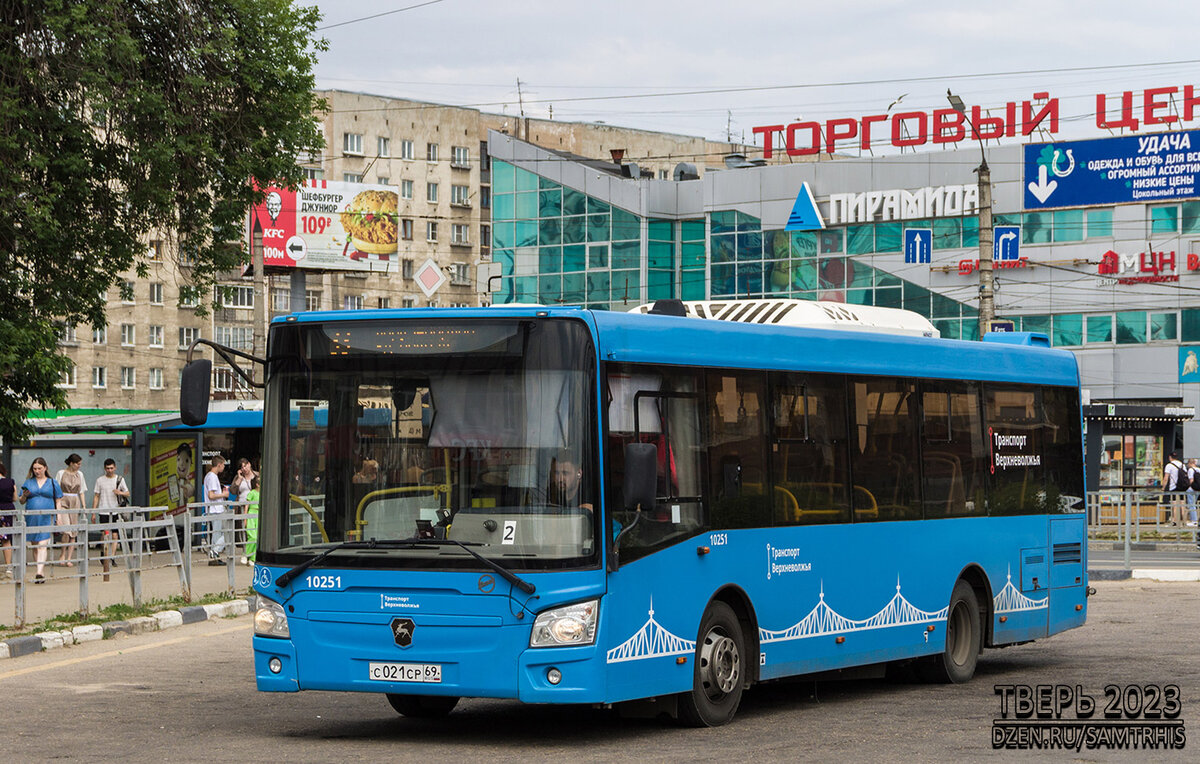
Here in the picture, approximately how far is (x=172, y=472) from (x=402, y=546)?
23.3 metres

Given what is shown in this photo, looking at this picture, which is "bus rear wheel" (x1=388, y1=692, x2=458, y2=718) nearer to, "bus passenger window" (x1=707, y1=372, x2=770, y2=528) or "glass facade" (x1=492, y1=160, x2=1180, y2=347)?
"bus passenger window" (x1=707, y1=372, x2=770, y2=528)

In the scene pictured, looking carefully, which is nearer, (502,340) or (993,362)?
(502,340)

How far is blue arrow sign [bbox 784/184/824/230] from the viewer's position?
7119cm

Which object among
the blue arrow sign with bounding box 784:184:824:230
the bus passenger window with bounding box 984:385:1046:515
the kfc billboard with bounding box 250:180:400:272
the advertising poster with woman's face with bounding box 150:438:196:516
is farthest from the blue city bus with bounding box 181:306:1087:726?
the blue arrow sign with bounding box 784:184:824:230

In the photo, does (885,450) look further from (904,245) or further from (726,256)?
(726,256)

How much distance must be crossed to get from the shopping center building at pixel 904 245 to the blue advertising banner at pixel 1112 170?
0.08 meters

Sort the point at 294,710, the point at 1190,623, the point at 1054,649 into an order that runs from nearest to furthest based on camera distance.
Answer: the point at 294,710 < the point at 1054,649 < the point at 1190,623

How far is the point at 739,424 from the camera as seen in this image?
11.4 meters

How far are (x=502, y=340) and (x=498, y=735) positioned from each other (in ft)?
8.22

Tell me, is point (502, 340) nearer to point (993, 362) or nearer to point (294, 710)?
point (294, 710)

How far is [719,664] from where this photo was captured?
11.1 metres

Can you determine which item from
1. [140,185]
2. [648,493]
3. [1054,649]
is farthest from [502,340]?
[140,185]

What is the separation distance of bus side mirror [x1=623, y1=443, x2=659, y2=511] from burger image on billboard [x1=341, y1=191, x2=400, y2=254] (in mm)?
57354

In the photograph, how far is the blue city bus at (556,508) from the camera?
32.7ft
